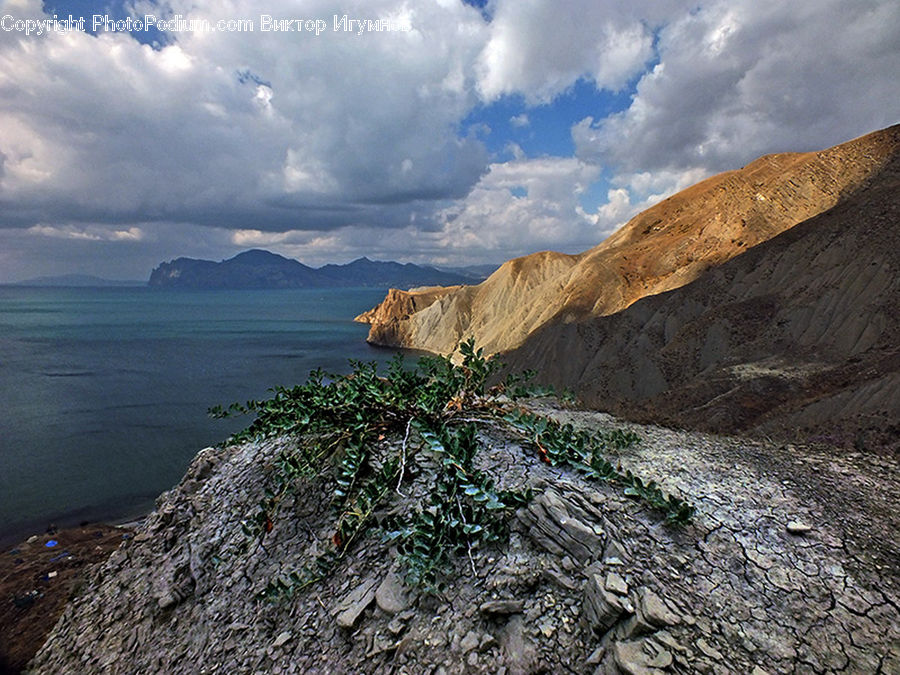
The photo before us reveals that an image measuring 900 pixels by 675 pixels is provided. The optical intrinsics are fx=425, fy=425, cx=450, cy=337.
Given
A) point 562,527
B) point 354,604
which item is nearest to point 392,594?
point 354,604

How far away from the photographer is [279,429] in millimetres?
4738

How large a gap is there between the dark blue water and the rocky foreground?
72.6 ft

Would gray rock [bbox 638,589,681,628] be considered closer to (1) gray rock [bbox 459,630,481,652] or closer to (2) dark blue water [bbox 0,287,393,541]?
(1) gray rock [bbox 459,630,481,652]

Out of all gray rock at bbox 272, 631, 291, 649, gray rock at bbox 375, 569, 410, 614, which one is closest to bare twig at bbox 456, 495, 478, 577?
gray rock at bbox 375, 569, 410, 614

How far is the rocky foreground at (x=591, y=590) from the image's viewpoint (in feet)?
8.82

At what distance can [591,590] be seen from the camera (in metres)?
2.83

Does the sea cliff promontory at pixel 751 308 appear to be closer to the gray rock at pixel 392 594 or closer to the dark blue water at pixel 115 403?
the gray rock at pixel 392 594

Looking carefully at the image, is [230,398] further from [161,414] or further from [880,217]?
[880,217]

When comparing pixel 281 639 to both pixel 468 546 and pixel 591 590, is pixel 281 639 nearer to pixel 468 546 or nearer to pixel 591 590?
pixel 468 546

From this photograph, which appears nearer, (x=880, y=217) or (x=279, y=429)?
(x=279, y=429)

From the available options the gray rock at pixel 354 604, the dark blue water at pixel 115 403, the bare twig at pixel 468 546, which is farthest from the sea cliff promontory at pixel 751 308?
the dark blue water at pixel 115 403

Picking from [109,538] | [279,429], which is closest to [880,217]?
[279,429]

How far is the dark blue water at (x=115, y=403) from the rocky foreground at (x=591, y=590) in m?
22.1

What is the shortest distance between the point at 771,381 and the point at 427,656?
19.3m
